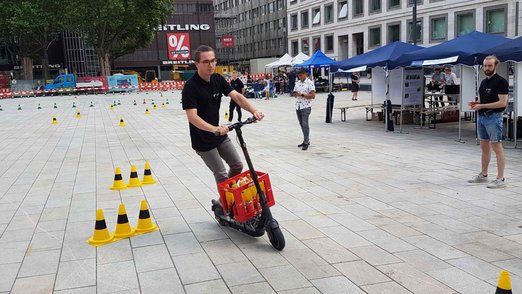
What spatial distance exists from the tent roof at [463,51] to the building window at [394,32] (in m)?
35.2

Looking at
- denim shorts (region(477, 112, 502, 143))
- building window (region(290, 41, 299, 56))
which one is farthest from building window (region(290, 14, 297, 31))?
denim shorts (region(477, 112, 502, 143))

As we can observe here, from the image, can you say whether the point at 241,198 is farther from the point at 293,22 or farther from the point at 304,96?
the point at 293,22

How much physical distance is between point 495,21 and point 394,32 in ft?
37.9

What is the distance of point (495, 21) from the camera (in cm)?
3659

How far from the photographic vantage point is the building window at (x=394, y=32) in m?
46.1

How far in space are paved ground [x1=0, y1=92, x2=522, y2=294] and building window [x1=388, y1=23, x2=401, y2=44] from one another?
1489 inches

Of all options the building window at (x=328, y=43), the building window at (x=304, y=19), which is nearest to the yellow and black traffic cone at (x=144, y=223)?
the building window at (x=328, y=43)

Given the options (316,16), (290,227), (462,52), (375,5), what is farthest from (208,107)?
(316,16)

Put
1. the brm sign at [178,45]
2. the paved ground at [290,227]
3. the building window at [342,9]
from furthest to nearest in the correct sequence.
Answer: the brm sign at [178,45], the building window at [342,9], the paved ground at [290,227]

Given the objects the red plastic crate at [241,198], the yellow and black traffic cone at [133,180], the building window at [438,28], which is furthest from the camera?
the building window at [438,28]

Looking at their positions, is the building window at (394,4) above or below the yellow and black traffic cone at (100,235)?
above

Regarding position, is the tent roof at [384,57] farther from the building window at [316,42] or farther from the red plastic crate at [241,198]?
the building window at [316,42]

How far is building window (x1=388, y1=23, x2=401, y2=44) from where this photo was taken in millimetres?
46072

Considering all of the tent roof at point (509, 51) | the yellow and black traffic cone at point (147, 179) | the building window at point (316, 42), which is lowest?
the yellow and black traffic cone at point (147, 179)
